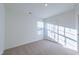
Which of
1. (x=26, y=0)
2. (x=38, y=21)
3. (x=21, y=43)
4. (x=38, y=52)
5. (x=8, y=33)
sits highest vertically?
(x=26, y=0)

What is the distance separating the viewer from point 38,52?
8.55ft

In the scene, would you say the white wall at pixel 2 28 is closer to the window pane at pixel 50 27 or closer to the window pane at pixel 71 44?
the window pane at pixel 50 27

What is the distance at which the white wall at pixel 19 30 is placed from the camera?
8.75 ft

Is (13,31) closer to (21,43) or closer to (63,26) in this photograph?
(21,43)

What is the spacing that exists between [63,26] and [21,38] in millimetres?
1051

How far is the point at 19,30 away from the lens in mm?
2707

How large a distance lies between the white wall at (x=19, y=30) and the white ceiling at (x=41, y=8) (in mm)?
114

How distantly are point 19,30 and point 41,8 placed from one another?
0.75 m

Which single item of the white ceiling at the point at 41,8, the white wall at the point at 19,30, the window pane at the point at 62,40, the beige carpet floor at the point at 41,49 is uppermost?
the white ceiling at the point at 41,8

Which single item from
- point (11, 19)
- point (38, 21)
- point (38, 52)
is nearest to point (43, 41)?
point (38, 52)

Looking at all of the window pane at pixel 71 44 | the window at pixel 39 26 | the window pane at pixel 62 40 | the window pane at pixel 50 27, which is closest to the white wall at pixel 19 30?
the window at pixel 39 26

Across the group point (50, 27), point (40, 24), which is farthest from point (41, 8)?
point (50, 27)

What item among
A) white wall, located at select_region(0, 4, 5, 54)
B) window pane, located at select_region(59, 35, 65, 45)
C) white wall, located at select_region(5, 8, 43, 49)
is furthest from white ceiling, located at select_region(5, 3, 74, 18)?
window pane, located at select_region(59, 35, 65, 45)

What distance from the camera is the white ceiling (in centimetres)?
255
